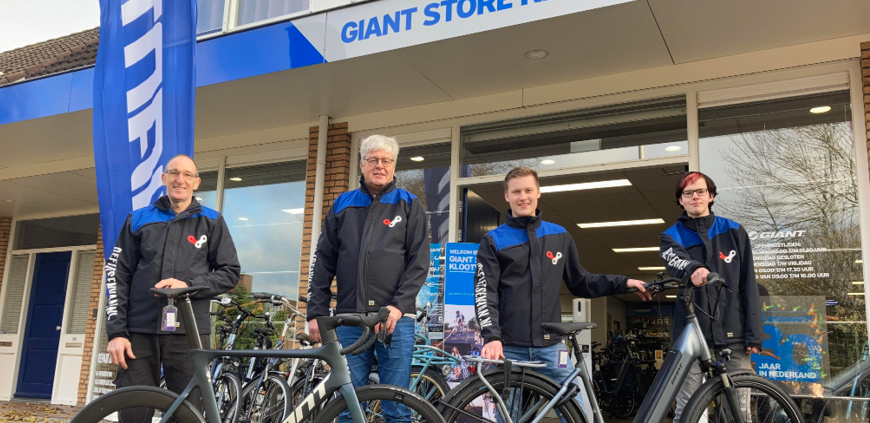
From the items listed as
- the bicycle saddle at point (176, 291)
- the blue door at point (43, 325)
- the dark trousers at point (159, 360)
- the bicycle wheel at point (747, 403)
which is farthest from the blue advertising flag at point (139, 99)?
the blue door at point (43, 325)

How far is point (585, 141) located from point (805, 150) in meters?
1.73

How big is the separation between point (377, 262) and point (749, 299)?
5.95 ft

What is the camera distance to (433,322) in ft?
20.1

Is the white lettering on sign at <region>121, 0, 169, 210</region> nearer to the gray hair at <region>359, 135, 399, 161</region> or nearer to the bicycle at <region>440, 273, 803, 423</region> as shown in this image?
the gray hair at <region>359, 135, 399, 161</region>

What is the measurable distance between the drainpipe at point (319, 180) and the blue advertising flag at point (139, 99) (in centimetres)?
225

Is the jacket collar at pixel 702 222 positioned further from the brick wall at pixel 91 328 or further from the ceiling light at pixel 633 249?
the ceiling light at pixel 633 249

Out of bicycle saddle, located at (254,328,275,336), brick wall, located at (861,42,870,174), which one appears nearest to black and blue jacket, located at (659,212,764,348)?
brick wall, located at (861,42,870,174)

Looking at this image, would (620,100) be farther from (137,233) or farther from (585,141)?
(137,233)

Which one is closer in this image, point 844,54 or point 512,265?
point 512,265

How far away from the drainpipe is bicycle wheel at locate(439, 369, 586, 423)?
4183 mm

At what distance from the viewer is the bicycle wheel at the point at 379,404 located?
2.43 meters

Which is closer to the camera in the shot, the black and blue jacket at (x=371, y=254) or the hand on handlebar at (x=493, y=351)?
the hand on handlebar at (x=493, y=351)

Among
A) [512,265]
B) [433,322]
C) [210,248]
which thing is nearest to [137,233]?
[210,248]

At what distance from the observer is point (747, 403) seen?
2922 millimetres
